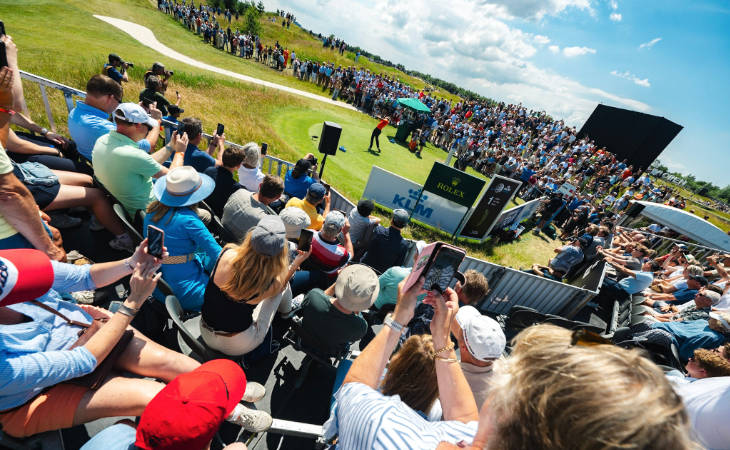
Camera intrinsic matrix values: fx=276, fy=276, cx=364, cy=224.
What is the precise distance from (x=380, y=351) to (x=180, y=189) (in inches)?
101

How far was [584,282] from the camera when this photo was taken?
24.5 ft

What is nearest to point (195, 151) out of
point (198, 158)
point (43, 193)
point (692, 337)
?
point (198, 158)

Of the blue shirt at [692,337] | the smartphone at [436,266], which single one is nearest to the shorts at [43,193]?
the smartphone at [436,266]

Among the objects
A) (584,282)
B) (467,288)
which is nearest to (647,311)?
(584,282)

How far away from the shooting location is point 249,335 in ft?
8.73

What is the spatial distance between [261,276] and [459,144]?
1903 cm

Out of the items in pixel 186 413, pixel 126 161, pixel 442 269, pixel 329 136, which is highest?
pixel 442 269

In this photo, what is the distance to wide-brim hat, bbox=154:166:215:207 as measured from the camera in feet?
9.20

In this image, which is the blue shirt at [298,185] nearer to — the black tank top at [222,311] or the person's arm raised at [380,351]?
the black tank top at [222,311]

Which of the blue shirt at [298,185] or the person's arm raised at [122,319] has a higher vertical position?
the person's arm raised at [122,319]

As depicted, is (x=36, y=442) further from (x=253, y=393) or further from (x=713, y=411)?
(x=713, y=411)

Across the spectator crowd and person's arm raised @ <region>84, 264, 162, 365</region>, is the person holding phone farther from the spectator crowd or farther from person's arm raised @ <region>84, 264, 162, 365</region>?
person's arm raised @ <region>84, 264, 162, 365</region>

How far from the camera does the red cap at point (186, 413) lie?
1.24 m

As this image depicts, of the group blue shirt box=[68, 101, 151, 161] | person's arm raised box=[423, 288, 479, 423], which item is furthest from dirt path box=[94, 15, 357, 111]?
person's arm raised box=[423, 288, 479, 423]
